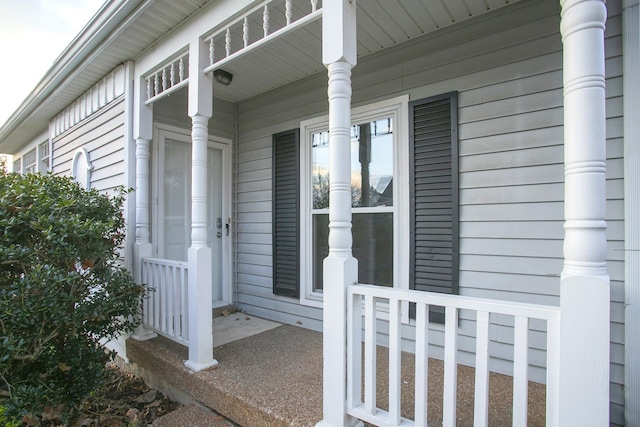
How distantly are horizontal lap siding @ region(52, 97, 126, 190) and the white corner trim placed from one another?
52 mm

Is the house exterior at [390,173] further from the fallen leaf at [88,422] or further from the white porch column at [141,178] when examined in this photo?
the fallen leaf at [88,422]

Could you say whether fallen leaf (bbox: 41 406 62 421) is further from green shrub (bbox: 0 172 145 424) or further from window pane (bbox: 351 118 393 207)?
window pane (bbox: 351 118 393 207)

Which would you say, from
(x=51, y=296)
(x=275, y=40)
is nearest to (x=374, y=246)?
(x=275, y=40)

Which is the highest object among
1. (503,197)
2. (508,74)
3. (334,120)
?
(508,74)

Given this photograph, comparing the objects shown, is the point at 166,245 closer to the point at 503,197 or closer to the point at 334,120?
the point at 334,120

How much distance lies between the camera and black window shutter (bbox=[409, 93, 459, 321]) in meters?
2.43

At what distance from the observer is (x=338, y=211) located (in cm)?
163

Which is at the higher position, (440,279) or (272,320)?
(440,279)

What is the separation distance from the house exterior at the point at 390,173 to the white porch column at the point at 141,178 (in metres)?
0.02

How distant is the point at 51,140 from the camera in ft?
16.4

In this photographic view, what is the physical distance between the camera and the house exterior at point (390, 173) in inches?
43.7

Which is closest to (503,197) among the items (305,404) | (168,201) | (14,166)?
(305,404)

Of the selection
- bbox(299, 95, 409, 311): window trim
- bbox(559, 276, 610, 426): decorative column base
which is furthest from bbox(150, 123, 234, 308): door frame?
bbox(559, 276, 610, 426): decorative column base

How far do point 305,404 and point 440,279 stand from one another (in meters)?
1.31
